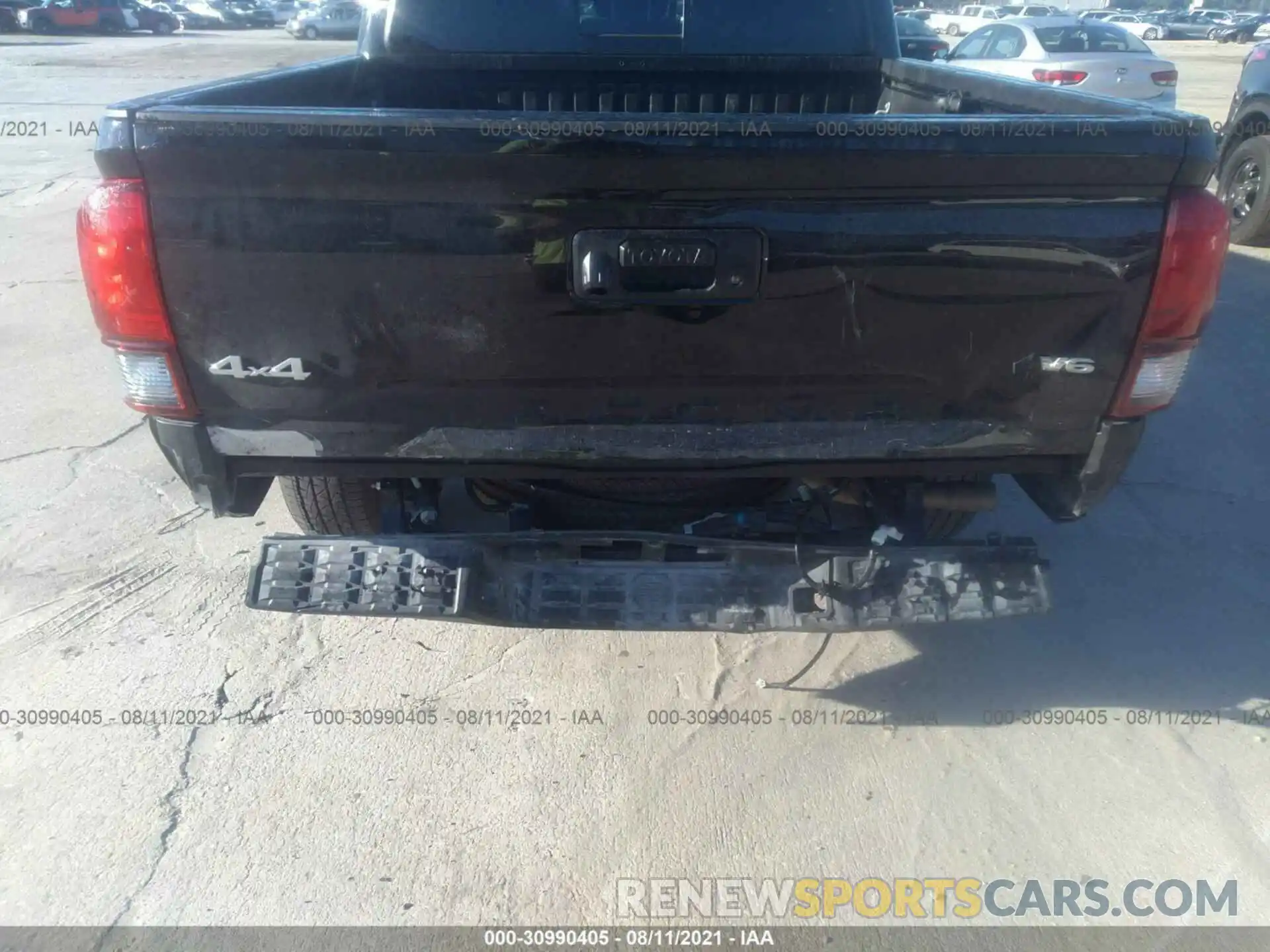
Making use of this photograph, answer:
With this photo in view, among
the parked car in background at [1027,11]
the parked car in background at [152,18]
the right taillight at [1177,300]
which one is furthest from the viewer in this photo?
the parked car in background at [152,18]

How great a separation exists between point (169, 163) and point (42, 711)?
183 centimetres

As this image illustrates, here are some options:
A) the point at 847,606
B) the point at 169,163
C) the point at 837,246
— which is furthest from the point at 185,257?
the point at 847,606

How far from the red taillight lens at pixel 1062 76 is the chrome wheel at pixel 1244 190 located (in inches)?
136

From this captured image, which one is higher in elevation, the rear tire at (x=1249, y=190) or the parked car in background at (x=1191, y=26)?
the rear tire at (x=1249, y=190)

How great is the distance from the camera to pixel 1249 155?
7918 mm

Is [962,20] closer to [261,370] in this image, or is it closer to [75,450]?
[75,450]

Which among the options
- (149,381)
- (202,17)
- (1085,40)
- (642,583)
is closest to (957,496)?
(642,583)

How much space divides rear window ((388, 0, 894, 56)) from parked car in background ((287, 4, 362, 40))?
3706cm

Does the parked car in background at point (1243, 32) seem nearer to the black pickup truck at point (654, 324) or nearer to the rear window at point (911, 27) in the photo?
the rear window at point (911, 27)

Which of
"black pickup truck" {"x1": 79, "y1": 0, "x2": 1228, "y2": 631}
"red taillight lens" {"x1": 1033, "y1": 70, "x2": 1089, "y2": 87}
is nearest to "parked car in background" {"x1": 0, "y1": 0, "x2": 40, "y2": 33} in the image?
"red taillight lens" {"x1": 1033, "y1": 70, "x2": 1089, "y2": 87}

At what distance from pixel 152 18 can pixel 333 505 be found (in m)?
42.8

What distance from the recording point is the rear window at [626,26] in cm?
388

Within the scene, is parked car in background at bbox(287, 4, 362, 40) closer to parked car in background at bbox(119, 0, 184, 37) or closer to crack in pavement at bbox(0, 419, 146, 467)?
parked car in background at bbox(119, 0, 184, 37)

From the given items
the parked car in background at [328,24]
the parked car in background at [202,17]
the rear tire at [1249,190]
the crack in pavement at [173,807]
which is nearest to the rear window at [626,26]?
the crack in pavement at [173,807]
